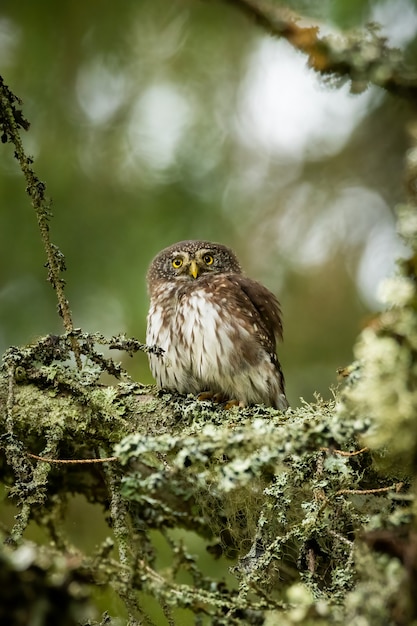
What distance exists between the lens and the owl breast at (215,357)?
13.6 ft

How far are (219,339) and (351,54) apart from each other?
8.20ft

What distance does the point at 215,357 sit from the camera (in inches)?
163

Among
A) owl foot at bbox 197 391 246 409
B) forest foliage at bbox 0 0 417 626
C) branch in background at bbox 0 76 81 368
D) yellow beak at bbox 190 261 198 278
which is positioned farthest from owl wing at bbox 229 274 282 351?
branch in background at bbox 0 76 81 368

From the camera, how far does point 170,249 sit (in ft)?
16.8

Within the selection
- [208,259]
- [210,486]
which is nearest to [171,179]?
[208,259]

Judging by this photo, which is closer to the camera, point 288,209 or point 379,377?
point 379,377

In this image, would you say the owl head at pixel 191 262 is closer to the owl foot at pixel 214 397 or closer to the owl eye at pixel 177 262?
the owl eye at pixel 177 262

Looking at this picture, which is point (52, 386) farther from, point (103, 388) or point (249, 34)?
point (249, 34)

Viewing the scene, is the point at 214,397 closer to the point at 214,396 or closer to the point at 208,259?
the point at 214,396

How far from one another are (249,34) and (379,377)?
583 centimetres

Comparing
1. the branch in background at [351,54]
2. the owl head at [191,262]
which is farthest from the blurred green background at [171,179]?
the branch in background at [351,54]

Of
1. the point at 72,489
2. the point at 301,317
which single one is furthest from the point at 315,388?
the point at 72,489

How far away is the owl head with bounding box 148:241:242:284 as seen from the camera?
4992mm

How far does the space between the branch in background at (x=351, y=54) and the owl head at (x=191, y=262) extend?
9.76 feet
